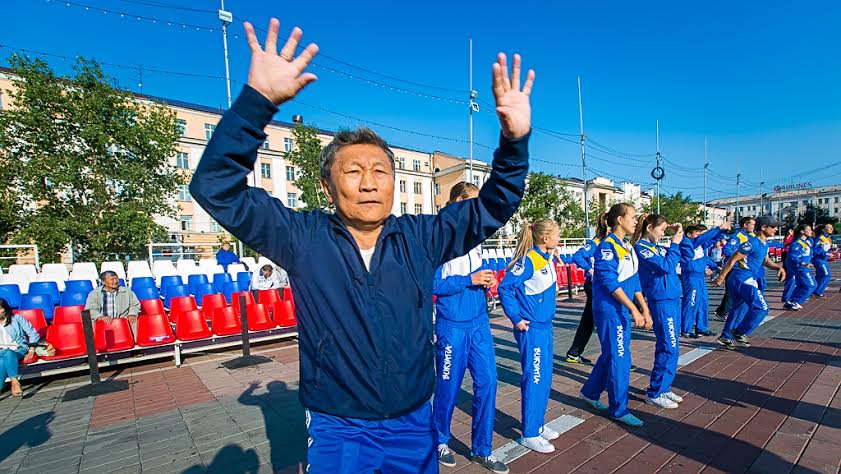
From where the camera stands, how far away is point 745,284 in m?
6.52

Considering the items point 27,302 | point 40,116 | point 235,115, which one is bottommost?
point 27,302

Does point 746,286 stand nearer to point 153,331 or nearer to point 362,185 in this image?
point 362,185

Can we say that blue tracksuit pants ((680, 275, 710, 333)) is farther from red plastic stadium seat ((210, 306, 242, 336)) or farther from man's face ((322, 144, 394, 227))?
red plastic stadium seat ((210, 306, 242, 336))

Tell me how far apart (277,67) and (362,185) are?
1.70 ft

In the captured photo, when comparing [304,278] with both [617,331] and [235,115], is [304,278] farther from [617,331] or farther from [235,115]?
[617,331]

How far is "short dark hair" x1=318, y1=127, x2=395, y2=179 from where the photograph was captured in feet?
5.60

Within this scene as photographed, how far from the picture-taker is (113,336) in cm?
634

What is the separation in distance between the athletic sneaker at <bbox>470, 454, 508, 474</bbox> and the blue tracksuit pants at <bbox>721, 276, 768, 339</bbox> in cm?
568

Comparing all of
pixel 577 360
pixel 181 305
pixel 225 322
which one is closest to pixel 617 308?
pixel 577 360

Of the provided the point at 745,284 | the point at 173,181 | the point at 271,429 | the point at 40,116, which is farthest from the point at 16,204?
the point at 745,284

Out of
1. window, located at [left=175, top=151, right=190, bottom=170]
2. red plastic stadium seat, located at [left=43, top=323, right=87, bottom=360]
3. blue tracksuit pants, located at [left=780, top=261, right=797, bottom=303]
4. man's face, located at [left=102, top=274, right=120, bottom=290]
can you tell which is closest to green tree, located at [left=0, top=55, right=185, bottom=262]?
man's face, located at [left=102, top=274, right=120, bottom=290]

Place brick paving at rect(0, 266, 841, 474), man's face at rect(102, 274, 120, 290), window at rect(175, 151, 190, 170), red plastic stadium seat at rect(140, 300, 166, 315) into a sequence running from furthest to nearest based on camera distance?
window at rect(175, 151, 190, 170) → red plastic stadium seat at rect(140, 300, 166, 315) → man's face at rect(102, 274, 120, 290) → brick paving at rect(0, 266, 841, 474)

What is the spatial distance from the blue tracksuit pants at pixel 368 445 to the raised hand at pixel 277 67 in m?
1.26

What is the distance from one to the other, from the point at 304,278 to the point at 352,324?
0.88 ft
